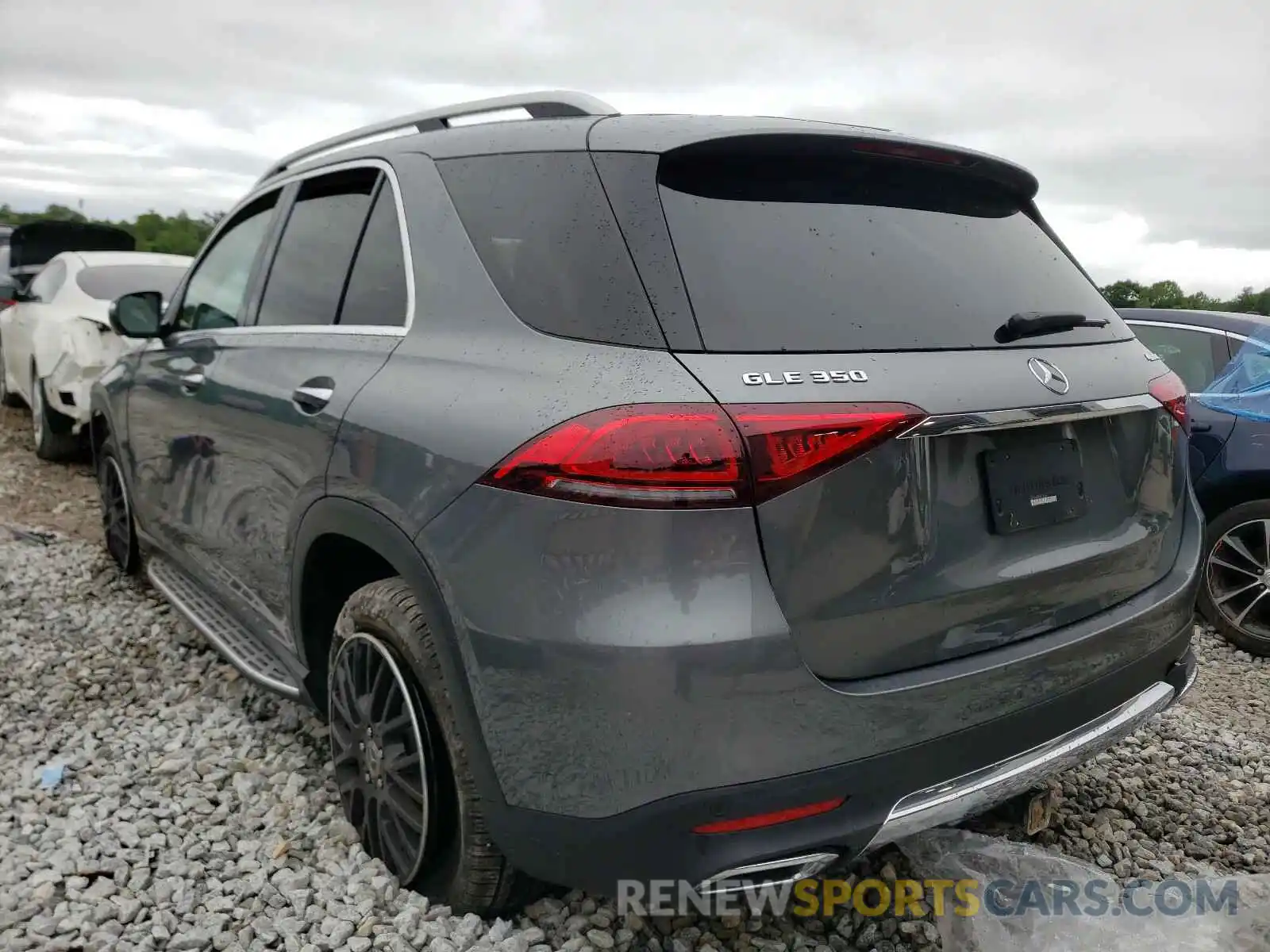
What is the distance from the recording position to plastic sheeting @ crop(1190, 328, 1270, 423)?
13.8ft

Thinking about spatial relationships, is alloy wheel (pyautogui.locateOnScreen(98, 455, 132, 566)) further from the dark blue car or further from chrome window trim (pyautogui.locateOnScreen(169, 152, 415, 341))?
the dark blue car

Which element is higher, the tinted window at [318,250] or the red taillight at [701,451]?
the tinted window at [318,250]

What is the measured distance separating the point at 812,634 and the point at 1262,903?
149 cm

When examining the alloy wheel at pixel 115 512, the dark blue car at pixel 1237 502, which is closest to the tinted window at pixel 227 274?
the alloy wheel at pixel 115 512

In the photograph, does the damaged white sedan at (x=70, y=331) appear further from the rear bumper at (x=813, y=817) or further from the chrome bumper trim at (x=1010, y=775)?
the chrome bumper trim at (x=1010, y=775)

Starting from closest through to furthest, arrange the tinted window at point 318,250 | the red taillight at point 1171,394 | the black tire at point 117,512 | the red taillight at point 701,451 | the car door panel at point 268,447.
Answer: the red taillight at point 701,451 < the red taillight at point 1171,394 < the car door panel at point 268,447 < the tinted window at point 318,250 < the black tire at point 117,512

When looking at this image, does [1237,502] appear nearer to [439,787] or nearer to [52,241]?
[439,787]

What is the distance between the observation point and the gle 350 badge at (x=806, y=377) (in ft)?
5.49

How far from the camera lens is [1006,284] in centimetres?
216

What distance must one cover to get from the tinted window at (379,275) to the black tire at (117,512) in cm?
237

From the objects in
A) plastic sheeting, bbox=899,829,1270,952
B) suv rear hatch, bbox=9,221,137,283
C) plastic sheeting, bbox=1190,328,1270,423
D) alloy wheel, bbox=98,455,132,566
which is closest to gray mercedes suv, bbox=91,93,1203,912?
plastic sheeting, bbox=899,829,1270,952

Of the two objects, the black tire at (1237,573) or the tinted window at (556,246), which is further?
the black tire at (1237,573)

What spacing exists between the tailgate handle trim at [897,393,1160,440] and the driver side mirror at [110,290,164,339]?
3.14m

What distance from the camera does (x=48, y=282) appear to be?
24.0 feet
